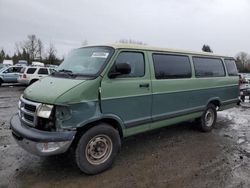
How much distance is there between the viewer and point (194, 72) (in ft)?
19.6

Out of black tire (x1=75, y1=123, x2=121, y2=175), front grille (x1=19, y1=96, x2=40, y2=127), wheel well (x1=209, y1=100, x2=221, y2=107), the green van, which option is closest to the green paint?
the green van

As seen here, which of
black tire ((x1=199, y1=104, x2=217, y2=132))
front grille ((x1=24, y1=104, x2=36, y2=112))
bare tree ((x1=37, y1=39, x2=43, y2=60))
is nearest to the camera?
front grille ((x1=24, y1=104, x2=36, y2=112))

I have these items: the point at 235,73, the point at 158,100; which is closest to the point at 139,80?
the point at 158,100

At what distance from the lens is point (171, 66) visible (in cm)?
536

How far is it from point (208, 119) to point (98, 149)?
3.98 metres

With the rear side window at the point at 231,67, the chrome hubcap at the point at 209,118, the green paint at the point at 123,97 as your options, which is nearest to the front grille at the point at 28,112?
the green paint at the point at 123,97

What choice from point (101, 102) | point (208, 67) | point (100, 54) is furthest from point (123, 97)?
point (208, 67)

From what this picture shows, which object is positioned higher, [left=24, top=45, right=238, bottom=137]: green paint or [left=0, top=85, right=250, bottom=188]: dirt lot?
[left=24, top=45, right=238, bottom=137]: green paint

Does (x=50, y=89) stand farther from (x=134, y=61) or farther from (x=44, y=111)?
(x=134, y=61)

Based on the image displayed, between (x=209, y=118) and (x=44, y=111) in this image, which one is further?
(x=209, y=118)

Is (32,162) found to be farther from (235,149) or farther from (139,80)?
(235,149)

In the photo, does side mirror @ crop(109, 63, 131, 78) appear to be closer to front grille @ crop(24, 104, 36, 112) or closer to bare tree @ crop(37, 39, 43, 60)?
front grille @ crop(24, 104, 36, 112)

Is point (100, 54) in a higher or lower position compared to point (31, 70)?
higher

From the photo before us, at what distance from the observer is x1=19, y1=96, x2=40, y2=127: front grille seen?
3.73m
